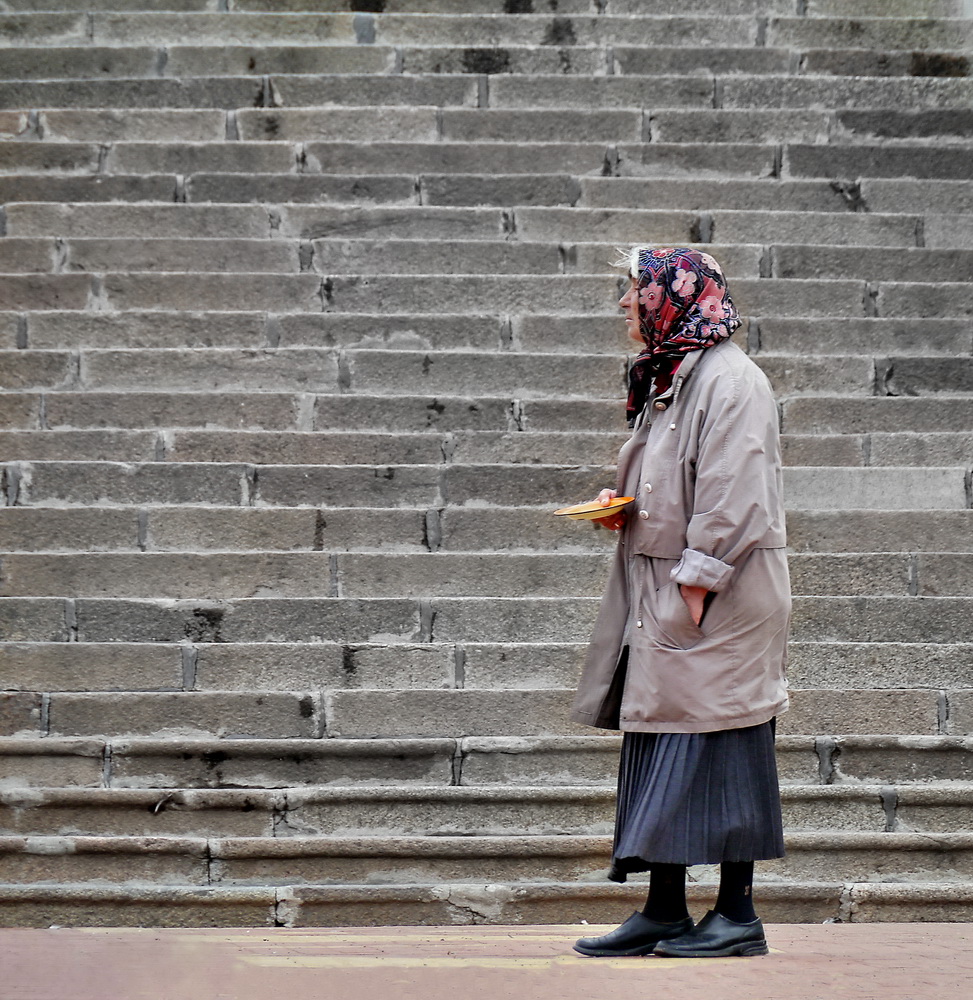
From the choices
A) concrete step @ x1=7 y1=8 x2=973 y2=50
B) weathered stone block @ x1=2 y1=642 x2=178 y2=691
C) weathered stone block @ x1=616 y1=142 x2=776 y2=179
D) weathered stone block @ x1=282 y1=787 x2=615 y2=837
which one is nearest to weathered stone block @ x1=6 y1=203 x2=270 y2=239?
weathered stone block @ x1=616 y1=142 x2=776 y2=179

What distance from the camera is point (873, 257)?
6898 millimetres

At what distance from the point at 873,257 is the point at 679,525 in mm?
3992

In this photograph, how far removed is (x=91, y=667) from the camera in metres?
4.93

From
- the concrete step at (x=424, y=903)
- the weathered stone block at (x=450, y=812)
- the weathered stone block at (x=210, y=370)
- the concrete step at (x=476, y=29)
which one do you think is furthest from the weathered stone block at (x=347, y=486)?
the concrete step at (x=476, y=29)

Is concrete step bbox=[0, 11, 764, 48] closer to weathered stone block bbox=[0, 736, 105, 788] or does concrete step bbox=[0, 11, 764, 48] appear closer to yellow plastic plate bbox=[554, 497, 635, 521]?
weathered stone block bbox=[0, 736, 105, 788]

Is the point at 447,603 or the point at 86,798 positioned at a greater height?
the point at 447,603

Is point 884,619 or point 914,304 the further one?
point 914,304

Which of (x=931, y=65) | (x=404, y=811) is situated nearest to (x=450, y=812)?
(x=404, y=811)

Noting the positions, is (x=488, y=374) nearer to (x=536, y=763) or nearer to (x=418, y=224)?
(x=418, y=224)

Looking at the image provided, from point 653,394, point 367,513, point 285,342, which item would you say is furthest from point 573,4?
point 653,394

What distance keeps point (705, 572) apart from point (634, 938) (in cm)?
96

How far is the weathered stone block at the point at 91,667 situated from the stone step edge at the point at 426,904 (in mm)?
850

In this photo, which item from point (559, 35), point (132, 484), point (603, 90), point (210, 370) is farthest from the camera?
point (559, 35)

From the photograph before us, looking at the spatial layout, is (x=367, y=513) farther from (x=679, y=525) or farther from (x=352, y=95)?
(x=352, y=95)
